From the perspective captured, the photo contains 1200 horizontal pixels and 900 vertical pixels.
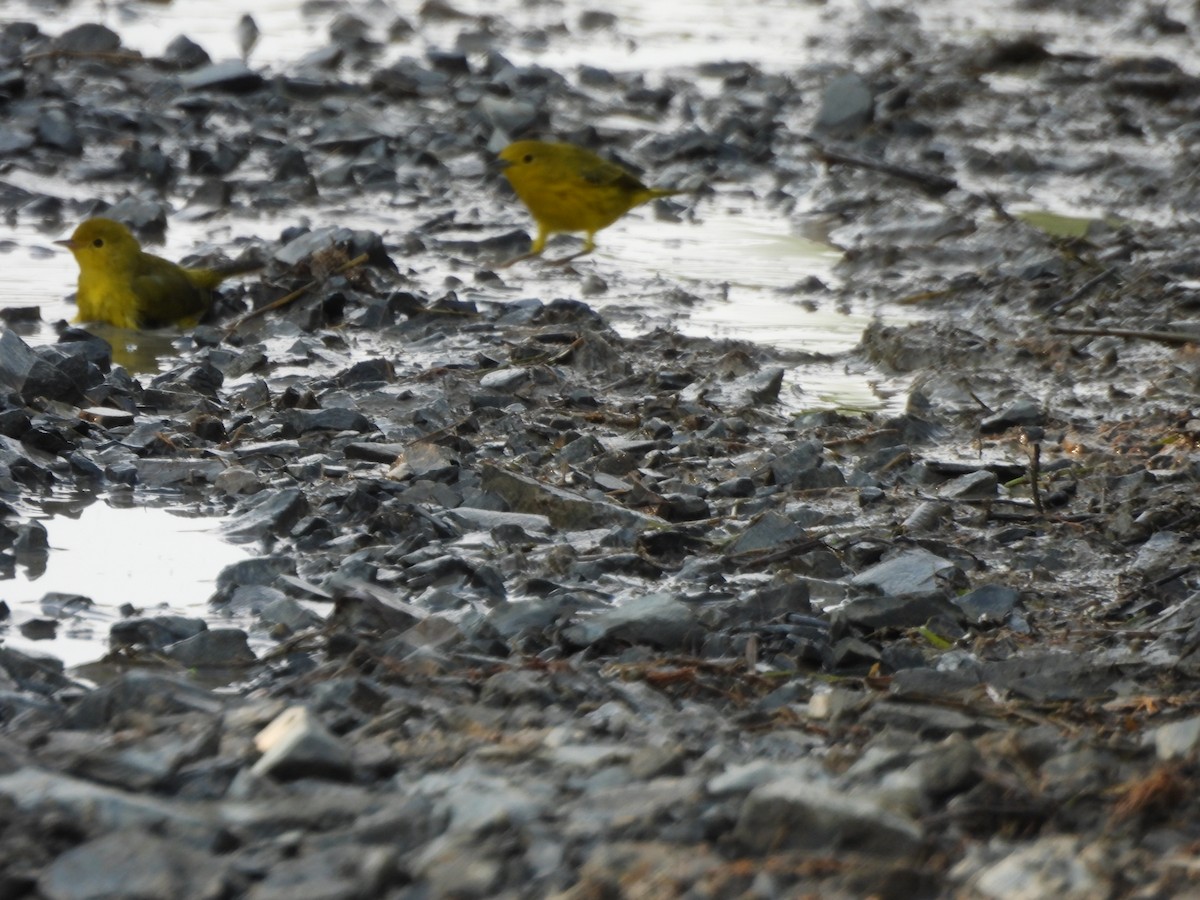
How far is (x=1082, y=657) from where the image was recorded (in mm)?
3863

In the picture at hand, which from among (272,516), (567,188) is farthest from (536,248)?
(272,516)

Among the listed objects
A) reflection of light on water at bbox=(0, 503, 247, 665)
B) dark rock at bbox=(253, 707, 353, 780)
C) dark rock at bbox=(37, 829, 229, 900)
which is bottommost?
reflection of light on water at bbox=(0, 503, 247, 665)

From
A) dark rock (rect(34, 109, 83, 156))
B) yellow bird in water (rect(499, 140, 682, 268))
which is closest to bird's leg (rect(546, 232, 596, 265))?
yellow bird in water (rect(499, 140, 682, 268))

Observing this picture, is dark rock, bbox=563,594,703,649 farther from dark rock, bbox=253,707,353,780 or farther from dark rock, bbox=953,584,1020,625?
dark rock, bbox=253,707,353,780

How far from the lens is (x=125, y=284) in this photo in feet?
22.8

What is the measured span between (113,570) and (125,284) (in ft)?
9.35

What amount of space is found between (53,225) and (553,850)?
21.5 ft

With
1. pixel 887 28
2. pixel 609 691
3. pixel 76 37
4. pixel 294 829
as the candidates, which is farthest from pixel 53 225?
pixel 887 28

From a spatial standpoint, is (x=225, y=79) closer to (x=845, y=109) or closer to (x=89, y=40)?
(x=89, y=40)

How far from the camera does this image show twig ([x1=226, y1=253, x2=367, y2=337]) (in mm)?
7062

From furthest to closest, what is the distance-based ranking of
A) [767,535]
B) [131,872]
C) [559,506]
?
[559,506] < [767,535] < [131,872]

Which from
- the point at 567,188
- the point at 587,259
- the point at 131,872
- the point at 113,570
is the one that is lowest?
the point at 587,259

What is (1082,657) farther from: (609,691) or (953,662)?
(609,691)

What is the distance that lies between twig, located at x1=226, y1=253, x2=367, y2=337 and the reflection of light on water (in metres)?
2.31
